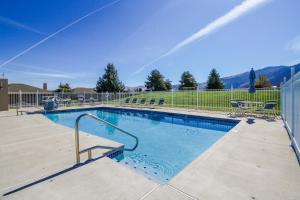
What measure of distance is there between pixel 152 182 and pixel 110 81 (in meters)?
34.9

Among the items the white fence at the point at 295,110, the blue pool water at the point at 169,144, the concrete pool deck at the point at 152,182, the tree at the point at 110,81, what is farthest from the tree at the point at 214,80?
the concrete pool deck at the point at 152,182

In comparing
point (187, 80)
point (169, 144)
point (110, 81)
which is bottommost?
point (169, 144)

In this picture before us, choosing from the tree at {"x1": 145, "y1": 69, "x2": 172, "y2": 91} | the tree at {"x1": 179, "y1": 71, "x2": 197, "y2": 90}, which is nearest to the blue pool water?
the tree at {"x1": 179, "y1": 71, "x2": 197, "y2": 90}

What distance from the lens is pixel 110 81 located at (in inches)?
1411

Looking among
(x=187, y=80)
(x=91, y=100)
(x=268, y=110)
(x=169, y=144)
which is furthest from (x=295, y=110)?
(x=187, y=80)

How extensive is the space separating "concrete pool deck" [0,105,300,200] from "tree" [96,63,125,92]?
107ft

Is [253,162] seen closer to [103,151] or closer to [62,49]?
[103,151]

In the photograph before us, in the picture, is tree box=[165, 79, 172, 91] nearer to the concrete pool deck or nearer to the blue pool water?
the blue pool water

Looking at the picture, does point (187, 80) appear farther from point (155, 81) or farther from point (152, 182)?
point (152, 182)

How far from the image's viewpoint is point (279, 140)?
14.3 ft

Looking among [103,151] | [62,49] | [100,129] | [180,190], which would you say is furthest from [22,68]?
[180,190]

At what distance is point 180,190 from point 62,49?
15.8 m

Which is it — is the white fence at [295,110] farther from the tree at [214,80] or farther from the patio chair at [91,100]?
the tree at [214,80]

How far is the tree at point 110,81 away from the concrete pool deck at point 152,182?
107ft
